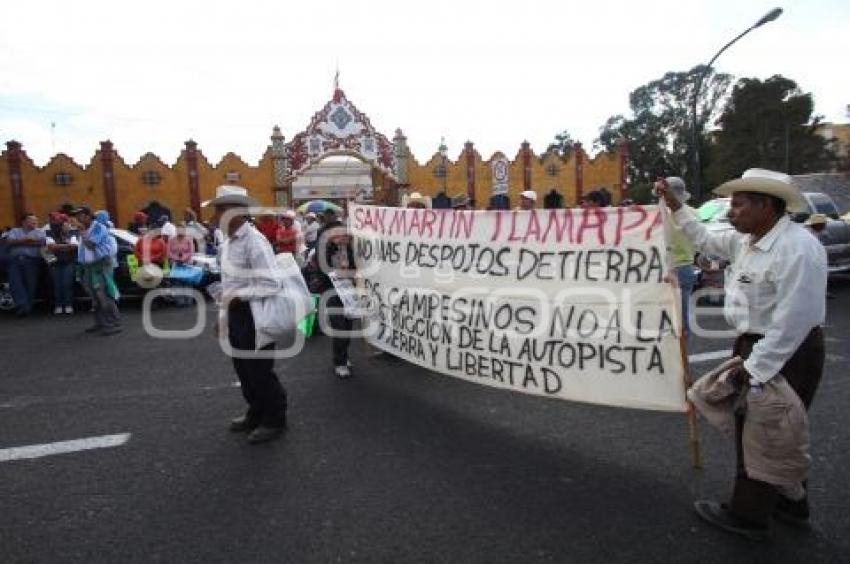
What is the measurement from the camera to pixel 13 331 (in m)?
9.48

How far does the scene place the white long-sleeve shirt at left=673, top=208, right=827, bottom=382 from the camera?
110 inches

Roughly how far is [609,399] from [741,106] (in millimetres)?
50985

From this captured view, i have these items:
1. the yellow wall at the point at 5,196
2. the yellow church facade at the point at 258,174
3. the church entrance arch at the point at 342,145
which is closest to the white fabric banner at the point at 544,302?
the yellow church facade at the point at 258,174

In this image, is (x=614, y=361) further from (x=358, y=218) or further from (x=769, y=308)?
(x=358, y=218)

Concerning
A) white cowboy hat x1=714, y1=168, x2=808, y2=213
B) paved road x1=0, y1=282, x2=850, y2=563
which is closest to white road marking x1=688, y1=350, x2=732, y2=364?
paved road x1=0, y1=282, x2=850, y2=563

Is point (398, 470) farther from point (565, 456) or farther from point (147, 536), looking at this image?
point (147, 536)

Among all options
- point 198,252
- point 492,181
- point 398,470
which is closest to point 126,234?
point 198,252

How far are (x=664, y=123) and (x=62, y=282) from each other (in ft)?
218

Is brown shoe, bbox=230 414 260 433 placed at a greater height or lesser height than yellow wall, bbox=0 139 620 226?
lesser

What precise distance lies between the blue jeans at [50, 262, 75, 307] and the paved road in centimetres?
554

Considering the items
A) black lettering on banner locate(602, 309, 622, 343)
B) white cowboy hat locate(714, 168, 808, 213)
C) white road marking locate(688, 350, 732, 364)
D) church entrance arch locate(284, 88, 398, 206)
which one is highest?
church entrance arch locate(284, 88, 398, 206)

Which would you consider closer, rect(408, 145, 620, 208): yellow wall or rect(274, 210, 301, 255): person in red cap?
rect(274, 210, 301, 255): person in red cap

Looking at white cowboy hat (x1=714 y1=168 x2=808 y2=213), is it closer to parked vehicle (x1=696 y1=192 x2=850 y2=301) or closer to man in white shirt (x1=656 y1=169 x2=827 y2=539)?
man in white shirt (x1=656 y1=169 x2=827 y2=539)

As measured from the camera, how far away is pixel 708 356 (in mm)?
6656
